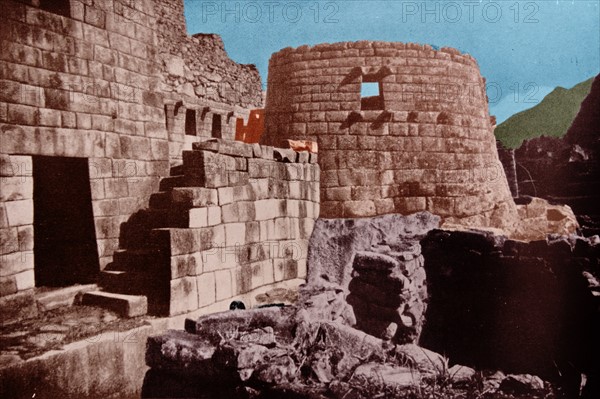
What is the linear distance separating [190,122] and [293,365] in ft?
33.6

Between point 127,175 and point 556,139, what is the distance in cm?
2369

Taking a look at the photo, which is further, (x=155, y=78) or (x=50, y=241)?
(x=155, y=78)

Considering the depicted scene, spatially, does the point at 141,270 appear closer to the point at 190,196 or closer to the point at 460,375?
the point at 190,196

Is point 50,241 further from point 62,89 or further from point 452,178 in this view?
point 452,178

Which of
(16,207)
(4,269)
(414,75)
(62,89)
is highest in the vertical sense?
(414,75)

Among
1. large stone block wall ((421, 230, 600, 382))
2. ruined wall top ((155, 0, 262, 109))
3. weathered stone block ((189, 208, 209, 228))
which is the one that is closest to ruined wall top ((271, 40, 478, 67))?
large stone block wall ((421, 230, 600, 382))

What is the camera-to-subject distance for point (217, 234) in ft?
17.8

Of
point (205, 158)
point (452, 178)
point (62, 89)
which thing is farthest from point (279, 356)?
point (452, 178)

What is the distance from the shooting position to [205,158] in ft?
17.4

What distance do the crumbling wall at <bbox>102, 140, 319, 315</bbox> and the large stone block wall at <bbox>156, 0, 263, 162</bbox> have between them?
576cm

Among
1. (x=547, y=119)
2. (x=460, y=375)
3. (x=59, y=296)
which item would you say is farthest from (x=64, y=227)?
(x=547, y=119)

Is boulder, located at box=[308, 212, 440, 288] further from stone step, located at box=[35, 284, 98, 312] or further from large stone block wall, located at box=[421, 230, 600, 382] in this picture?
stone step, located at box=[35, 284, 98, 312]

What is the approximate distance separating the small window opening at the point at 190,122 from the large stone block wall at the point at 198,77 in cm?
13

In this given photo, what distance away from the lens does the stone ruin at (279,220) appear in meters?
4.62
